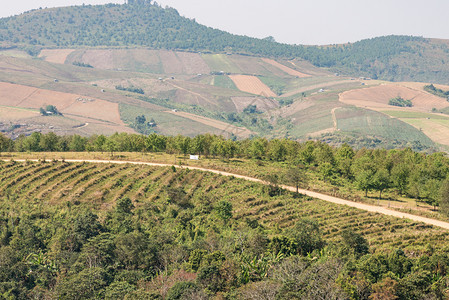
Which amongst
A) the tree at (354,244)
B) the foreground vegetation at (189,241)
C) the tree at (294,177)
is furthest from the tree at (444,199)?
the tree at (294,177)

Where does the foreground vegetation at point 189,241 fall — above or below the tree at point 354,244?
below

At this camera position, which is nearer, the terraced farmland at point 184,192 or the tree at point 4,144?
the terraced farmland at point 184,192

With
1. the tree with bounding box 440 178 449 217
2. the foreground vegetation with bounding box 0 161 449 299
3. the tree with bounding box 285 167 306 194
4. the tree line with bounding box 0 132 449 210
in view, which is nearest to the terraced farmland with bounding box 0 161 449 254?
the foreground vegetation with bounding box 0 161 449 299

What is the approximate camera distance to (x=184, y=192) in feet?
227

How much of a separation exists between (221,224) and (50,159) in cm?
4390

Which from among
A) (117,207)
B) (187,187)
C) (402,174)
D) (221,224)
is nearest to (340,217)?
(221,224)

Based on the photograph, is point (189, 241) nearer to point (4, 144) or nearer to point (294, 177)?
point (294, 177)

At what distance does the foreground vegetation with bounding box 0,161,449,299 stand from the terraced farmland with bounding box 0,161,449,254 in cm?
20

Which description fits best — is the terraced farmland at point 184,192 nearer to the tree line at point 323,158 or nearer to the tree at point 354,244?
the tree at point 354,244

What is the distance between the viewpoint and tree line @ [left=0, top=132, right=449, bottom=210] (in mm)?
72375

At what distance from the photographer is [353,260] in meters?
41.0

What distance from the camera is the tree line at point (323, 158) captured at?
7238cm

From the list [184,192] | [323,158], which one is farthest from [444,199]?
→ [184,192]

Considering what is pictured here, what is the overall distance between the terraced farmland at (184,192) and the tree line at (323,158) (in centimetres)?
891
